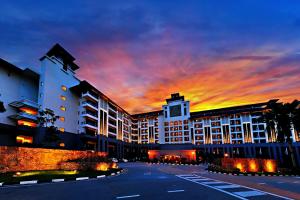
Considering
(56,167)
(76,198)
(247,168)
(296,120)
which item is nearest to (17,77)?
(56,167)

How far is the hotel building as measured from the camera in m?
43.1

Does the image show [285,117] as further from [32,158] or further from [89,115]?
[89,115]

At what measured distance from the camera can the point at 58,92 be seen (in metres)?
50.8

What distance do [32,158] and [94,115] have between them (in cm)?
3720

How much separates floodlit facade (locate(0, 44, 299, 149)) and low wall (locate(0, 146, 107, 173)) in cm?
1777

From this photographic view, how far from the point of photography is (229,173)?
28.0m

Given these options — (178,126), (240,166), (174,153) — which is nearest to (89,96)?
(240,166)

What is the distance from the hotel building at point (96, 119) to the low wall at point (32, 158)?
1619 centimetres

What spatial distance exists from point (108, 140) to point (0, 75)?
3652 cm

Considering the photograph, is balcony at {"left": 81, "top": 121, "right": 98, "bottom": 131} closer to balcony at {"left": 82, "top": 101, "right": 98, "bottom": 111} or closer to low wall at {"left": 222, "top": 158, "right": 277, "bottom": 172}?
balcony at {"left": 82, "top": 101, "right": 98, "bottom": 111}

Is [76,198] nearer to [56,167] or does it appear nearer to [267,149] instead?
[56,167]

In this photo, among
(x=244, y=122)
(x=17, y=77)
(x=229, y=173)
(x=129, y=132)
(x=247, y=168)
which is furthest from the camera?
(x=129, y=132)

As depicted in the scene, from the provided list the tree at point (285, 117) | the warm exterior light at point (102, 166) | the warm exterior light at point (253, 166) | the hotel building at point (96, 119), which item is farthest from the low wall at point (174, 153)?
the warm exterior light at point (102, 166)

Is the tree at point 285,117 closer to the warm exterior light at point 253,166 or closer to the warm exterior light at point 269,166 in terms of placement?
the warm exterior light at point 269,166
